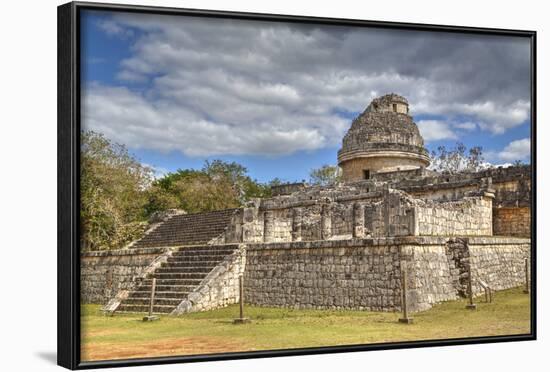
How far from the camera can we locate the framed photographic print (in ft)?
37.2

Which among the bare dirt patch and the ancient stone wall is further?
the ancient stone wall

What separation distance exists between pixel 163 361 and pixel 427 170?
1474 centimetres

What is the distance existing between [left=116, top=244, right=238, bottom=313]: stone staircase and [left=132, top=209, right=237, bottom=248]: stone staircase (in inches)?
210

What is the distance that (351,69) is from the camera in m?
14.2

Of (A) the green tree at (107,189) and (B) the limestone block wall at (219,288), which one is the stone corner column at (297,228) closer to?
(B) the limestone block wall at (219,288)

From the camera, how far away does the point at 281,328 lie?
1310 cm

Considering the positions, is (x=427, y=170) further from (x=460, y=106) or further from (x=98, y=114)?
(x=98, y=114)

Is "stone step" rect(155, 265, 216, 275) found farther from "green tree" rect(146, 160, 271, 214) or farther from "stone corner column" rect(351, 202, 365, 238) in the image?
"green tree" rect(146, 160, 271, 214)

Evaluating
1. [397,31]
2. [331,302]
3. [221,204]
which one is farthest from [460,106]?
[221,204]

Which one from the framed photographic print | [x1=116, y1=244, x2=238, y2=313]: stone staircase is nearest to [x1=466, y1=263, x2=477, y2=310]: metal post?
the framed photographic print

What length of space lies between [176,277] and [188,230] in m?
8.72

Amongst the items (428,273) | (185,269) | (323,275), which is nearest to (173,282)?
(185,269)

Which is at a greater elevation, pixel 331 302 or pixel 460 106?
pixel 460 106

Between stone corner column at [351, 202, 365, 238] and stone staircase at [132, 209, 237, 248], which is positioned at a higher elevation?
stone corner column at [351, 202, 365, 238]
